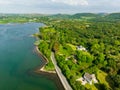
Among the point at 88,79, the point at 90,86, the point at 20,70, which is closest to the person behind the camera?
the point at 90,86

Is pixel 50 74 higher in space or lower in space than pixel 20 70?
higher

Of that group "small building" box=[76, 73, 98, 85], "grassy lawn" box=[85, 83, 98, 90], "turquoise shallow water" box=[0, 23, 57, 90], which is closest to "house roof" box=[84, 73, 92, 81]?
"small building" box=[76, 73, 98, 85]

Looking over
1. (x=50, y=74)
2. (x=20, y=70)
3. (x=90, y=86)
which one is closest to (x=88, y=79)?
(x=90, y=86)

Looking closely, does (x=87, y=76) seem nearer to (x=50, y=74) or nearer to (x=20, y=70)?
(x=50, y=74)

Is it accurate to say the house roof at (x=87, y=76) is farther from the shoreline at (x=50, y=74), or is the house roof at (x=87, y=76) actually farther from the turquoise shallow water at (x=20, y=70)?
Answer: the turquoise shallow water at (x=20, y=70)

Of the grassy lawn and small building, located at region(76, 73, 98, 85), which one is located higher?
small building, located at region(76, 73, 98, 85)

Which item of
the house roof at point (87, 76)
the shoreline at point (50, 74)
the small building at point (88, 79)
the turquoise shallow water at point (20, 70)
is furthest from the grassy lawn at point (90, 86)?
the turquoise shallow water at point (20, 70)

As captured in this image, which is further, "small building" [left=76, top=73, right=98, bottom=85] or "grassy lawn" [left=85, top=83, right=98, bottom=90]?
"small building" [left=76, top=73, right=98, bottom=85]

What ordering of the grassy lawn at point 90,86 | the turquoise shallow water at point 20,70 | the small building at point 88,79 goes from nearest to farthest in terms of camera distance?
the grassy lawn at point 90,86 < the small building at point 88,79 < the turquoise shallow water at point 20,70

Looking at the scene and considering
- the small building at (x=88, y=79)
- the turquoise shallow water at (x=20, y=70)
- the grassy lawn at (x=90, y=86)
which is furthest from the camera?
the turquoise shallow water at (x=20, y=70)

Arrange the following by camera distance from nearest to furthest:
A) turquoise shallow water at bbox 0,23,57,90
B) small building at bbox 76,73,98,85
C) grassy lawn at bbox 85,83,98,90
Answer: grassy lawn at bbox 85,83,98,90 → small building at bbox 76,73,98,85 → turquoise shallow water at bbox 0,23,57,90

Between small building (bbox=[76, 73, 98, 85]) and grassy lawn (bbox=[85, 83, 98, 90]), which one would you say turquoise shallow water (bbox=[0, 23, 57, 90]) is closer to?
small building (bbox=[76, 73, 98, 85])
